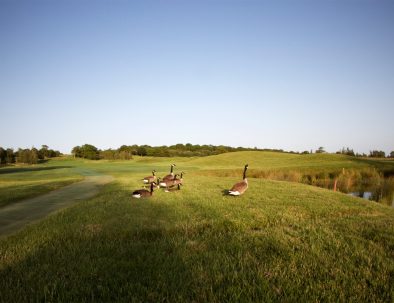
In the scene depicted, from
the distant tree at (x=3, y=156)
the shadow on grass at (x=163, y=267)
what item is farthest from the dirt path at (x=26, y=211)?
the distant tree at (x=3, y=156)

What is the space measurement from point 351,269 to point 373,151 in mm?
106392

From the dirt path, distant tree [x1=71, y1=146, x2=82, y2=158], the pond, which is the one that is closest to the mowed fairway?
the dirt path

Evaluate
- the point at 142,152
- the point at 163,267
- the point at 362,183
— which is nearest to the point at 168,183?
the point at 163,267

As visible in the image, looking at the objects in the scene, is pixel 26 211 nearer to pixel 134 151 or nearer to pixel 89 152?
pixel 89 152

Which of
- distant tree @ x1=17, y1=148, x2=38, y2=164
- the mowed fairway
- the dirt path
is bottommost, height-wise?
the dirt path

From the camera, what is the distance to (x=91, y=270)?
5.29 m

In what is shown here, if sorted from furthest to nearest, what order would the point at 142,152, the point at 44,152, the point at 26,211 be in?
the point at 142,152 < the point at 44,152 < the point at 26,211

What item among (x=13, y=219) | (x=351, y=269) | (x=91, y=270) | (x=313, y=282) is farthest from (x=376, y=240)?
(x=13, y=219)

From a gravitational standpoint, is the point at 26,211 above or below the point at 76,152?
below

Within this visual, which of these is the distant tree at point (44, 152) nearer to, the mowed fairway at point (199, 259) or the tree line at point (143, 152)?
the tree line at point (143, 152)

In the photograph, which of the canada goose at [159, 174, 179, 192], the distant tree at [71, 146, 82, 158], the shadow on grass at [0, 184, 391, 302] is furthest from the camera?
the distant tree at [71, 146, 82, 158]

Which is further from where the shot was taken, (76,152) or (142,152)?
(142,152)

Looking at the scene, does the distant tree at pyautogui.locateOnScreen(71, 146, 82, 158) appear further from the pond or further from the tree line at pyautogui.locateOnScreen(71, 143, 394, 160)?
the pond

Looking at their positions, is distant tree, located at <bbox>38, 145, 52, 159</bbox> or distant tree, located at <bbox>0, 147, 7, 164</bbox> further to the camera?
distant tree, located at <bbox>38, 145, 52, 159</bbox>
